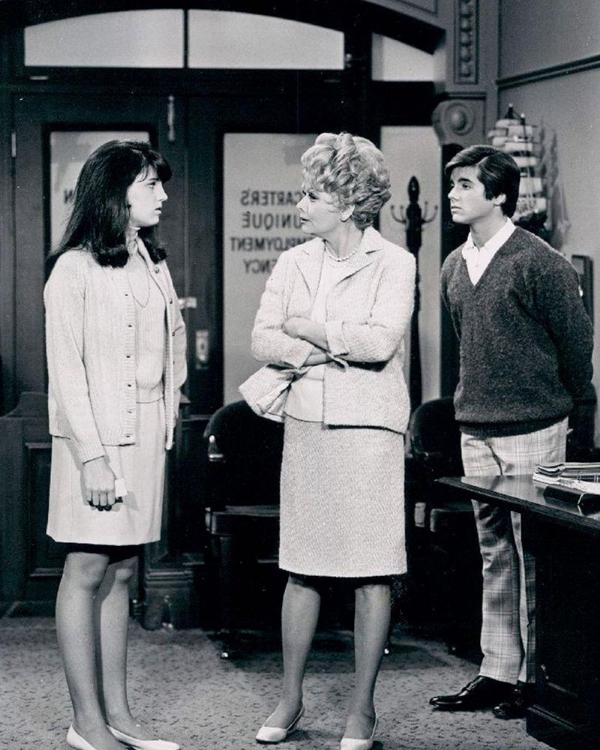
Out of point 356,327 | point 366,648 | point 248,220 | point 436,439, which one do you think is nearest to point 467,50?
point 248,220

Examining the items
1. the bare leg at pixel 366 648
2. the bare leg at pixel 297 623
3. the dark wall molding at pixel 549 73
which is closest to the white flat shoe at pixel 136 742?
the bare leg at pixel 297 623

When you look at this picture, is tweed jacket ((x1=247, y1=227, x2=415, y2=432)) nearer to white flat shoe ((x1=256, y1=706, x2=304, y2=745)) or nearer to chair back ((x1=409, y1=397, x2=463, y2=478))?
white flat shoe ((x1=256, y1=706, x2=304, y2=745))

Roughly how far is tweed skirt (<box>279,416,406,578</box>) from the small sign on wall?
2419 millimetres

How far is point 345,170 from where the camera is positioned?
147 inches

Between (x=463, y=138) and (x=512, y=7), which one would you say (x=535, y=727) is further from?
(x=512, y=7)

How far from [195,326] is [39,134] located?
1.14 meters

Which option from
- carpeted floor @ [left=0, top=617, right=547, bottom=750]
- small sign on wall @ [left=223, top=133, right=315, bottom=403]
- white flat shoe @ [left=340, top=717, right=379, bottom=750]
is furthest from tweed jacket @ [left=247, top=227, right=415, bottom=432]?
small sign on wall @ [left=223, top=133, right=315, bottom=403]

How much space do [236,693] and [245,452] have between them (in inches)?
46.3

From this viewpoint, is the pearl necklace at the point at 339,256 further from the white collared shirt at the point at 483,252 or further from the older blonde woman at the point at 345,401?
the white collared shirt at the point at 483,252

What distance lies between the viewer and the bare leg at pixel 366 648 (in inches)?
149

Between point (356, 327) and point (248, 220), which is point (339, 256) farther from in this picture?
point (248, 220)

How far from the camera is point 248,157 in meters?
6.18

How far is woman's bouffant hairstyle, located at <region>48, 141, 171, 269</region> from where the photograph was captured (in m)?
3.55

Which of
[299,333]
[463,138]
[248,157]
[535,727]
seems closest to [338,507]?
[299,333]
